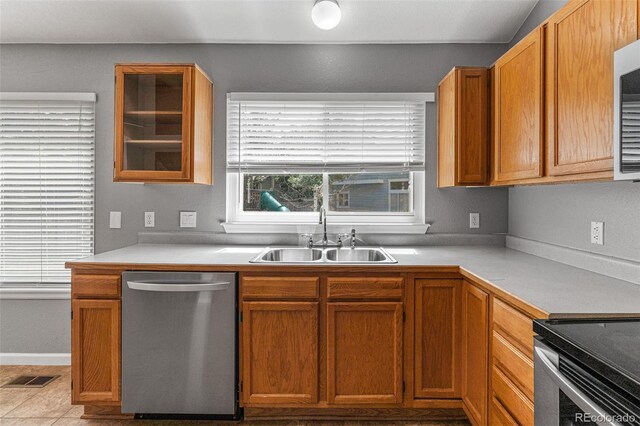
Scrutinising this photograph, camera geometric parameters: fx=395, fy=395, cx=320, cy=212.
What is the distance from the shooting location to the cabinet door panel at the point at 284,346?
7.06 ft

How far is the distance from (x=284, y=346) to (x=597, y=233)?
1.69 meters

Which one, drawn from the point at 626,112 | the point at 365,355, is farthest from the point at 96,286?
the point at 626,112

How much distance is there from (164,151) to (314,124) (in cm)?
106

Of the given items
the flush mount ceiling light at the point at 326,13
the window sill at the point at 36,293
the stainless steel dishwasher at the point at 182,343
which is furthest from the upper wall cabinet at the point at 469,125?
the window sill at the point at 36,293

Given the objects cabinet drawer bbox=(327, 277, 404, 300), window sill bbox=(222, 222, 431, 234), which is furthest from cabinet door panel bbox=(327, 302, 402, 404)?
window sill bbox=(222, 222, 431, 234)

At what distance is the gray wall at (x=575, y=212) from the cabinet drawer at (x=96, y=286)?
8.19 feet

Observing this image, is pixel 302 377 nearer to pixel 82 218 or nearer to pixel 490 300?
pixel 490 300

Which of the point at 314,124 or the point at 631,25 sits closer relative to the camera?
the point at 631,25

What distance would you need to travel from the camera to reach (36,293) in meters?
2.92

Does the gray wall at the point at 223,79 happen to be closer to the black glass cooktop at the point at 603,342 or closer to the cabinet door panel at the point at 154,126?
the cabinet door panel at the point at 154,126

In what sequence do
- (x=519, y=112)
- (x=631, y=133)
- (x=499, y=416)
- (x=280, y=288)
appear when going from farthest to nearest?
(x=280, y=288), (x=519, y=112), (x=499, y=416), (x=631, y=133)

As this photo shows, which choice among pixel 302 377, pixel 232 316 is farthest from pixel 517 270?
pixel 232 316

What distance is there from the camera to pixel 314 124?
292 centimetres

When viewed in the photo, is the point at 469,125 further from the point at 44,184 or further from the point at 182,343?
the point at 44,184
